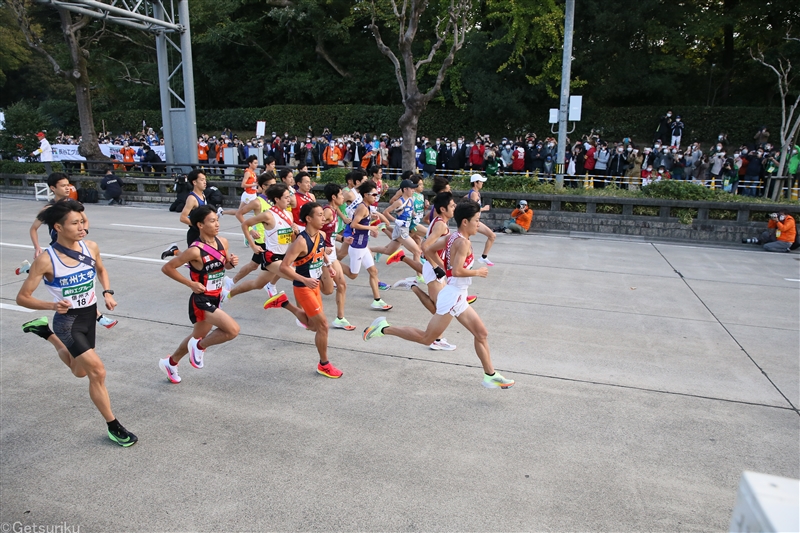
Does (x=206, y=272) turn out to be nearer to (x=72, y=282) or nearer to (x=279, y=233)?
(x=72, y=282)

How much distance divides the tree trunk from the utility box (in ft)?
85.8

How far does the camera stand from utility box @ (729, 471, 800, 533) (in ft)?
3.53

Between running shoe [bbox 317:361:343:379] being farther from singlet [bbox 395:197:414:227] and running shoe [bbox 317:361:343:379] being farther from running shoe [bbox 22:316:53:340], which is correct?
singlet [bbox 395:197:414:227]

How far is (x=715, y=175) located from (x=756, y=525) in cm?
1960

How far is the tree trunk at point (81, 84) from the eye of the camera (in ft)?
72.0

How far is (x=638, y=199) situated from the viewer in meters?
14.1

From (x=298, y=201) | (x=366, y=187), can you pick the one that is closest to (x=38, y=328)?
(x=298, y=201)

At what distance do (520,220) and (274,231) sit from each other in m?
8.40

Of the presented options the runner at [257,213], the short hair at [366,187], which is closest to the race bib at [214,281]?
the runner at [257,213]

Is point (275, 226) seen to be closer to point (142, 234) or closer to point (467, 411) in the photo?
point (467, 411)

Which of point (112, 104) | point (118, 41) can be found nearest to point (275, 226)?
point (118, 41)

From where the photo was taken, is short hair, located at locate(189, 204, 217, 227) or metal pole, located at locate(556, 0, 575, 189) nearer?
short hair, located at locate(189, 204, 217, 227)

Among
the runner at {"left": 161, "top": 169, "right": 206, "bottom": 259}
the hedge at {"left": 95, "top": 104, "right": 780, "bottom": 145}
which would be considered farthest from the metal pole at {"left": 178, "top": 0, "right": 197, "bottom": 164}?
the runner at {"left": 161, "top": 169, "right": 206, "bottom": 259}

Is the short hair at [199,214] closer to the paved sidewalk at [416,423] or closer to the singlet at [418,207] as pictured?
the paved sidewalk at [416,423]
